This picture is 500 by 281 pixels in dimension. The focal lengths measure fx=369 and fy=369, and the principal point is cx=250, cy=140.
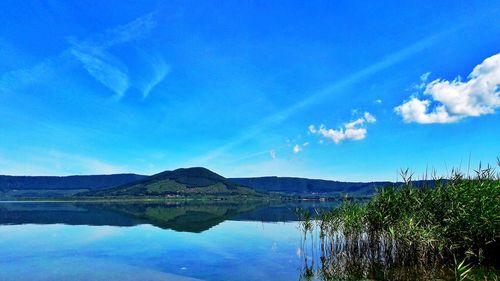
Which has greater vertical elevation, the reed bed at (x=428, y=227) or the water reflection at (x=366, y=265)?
the reed bed at (x=428, y=227)

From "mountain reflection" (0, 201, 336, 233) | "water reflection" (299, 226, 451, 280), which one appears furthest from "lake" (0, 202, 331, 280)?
"mountain reflection" (0, 201, 336, 233)

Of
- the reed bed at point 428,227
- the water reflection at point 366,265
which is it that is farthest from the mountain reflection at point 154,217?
the reed bed at point 428,227

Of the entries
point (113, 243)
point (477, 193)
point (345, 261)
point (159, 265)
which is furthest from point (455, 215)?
point (113, 243)

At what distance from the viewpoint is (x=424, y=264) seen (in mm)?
26516

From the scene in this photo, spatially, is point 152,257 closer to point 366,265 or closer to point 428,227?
point 366,265

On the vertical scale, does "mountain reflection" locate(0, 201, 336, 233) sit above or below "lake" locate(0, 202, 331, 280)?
above

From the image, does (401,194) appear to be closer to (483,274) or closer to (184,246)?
(483,274)

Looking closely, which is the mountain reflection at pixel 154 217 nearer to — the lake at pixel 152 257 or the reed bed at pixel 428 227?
the lake at pixel 152 257

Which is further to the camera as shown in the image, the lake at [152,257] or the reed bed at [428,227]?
the lake at [152,257]

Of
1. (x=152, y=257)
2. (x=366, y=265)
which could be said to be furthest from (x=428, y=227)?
(x=152, y=257)

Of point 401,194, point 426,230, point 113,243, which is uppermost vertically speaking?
point 401,194

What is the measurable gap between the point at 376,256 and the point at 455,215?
32.5ft

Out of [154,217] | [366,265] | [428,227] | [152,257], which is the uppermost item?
[428,227]

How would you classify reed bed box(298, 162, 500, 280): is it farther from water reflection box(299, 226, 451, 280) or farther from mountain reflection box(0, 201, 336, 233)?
mountain reflection box(0, 201, 336, 233)
